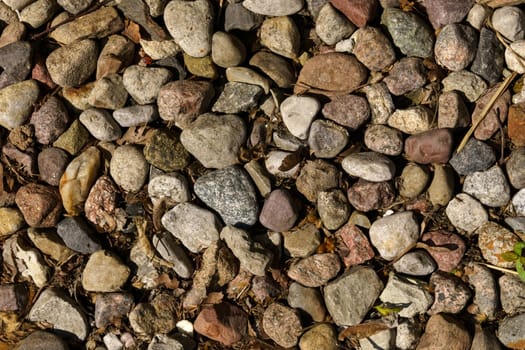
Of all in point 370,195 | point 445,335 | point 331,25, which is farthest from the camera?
point 331,25

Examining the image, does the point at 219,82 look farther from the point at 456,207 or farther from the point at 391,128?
the point at 456,207

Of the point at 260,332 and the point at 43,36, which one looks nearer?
the point at 260,332

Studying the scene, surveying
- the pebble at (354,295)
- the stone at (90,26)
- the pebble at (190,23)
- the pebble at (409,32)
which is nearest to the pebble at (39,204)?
the stone at (90,26)

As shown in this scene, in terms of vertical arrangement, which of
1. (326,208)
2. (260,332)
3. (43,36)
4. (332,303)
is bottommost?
(260,332)

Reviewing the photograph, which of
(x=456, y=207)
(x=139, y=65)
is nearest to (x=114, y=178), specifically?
(x=139, y=65)

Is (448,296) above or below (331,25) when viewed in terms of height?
below

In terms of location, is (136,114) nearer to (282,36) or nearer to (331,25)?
(282,36)

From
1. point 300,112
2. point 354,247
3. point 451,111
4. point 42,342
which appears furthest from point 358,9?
point 42,342
